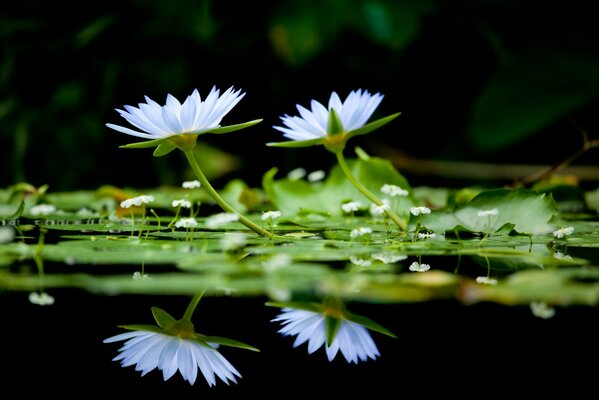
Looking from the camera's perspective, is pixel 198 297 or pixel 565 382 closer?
pixel 565 382

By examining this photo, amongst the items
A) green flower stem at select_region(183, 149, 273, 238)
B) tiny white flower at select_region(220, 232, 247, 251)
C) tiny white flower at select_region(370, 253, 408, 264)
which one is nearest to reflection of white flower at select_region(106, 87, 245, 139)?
green flower stem at select_region(183, 149, 273, 238)

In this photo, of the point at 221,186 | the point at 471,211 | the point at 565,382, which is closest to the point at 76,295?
the point at 565,382

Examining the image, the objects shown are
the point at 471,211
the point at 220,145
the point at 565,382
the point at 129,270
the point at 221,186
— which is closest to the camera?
the point at 565,382

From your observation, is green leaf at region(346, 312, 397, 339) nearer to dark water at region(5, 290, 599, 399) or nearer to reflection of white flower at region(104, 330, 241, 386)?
dark water at region(5, 290, 599, 399)

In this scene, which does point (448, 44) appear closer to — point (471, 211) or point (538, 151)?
point (538, 151)

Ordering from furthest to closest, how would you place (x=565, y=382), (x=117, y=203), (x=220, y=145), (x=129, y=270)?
(x=220, y=145) < (x=117, y=203) < (x=129, y=270) < (x=565, y=382)

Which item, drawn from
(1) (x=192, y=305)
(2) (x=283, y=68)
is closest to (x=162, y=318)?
(1) (x=192, y=305)

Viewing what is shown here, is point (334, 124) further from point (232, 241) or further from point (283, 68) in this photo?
point (283, 68)

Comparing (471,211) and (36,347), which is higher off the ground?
(471,211)
